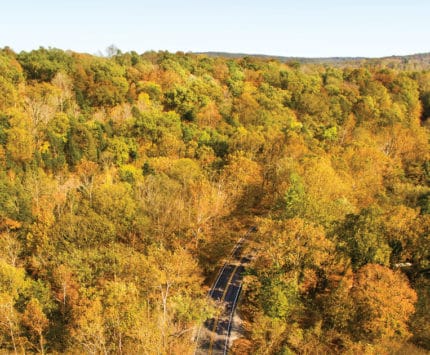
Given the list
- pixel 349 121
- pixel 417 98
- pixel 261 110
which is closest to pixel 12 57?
pixel 261 110

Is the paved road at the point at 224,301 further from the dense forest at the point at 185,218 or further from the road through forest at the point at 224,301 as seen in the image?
the dense forest at the point at 185,218

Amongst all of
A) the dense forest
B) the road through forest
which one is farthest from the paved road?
the dense forest

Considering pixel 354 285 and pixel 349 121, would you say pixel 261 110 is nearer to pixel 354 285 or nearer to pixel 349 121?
pixel 349 121

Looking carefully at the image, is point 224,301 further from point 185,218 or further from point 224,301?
point 185,218

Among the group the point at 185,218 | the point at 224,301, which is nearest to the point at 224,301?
the point at 224,301

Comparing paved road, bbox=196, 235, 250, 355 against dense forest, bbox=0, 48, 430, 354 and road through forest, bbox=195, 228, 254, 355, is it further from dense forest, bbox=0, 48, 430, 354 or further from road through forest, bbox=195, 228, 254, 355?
dense forest, bbox=0, 48, 430, 354

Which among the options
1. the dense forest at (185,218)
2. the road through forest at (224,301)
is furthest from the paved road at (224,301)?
the dense forest at (185,218)

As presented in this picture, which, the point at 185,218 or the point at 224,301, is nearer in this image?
the point at 224,301
